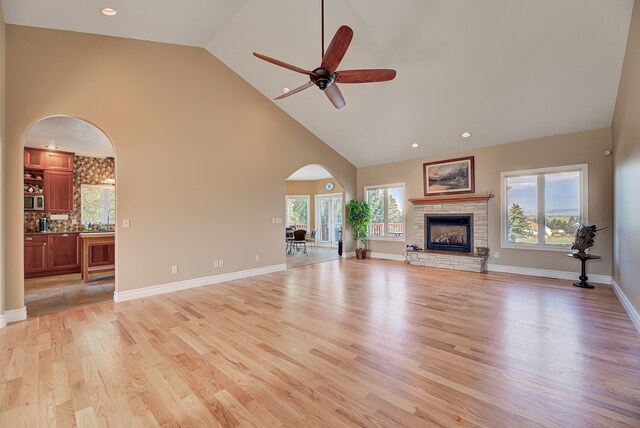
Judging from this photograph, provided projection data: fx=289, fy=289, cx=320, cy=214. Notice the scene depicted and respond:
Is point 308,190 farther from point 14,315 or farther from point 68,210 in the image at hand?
point 14,315

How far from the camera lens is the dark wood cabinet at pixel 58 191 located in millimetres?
6445

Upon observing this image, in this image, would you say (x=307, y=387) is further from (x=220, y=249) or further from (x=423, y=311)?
(x=220, y=249)

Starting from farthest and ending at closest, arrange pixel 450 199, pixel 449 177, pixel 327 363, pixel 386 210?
pixel 386 210
pixel 449 177
pixel 450 199
pixel 327 363

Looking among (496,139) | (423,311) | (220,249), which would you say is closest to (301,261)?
(220,249)

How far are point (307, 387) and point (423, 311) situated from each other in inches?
87.1

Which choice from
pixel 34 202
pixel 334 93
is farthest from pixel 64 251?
pixel 334 93

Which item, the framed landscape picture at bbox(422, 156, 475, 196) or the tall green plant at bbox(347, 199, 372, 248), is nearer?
the framed landscape picture at bbox(422, 156, 475, 196)

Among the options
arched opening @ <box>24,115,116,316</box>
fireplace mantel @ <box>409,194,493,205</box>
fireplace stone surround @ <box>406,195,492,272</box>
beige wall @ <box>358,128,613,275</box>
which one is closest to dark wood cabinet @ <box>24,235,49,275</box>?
arched opening @ <box>24,115,116,316</box>

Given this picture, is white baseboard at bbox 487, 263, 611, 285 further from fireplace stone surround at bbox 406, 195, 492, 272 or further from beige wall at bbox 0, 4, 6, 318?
beige wall at bbox 0, 4, 6, 318

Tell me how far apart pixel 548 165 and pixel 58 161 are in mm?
10557

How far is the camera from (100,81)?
421cm

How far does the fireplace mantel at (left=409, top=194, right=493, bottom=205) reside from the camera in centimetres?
653

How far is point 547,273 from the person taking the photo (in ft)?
18.9

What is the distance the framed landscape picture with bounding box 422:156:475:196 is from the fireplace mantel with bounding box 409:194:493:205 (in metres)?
0.17
